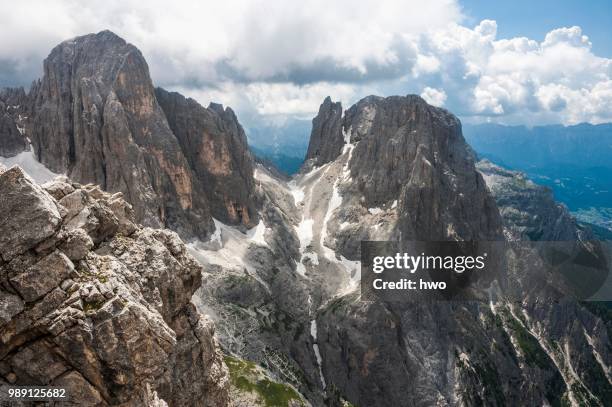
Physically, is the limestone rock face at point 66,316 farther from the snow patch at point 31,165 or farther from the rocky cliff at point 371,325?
the snow patch at point 31,165

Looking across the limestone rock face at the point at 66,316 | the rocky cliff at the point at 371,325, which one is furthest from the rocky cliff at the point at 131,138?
the limestone rock face at the point at 66,316

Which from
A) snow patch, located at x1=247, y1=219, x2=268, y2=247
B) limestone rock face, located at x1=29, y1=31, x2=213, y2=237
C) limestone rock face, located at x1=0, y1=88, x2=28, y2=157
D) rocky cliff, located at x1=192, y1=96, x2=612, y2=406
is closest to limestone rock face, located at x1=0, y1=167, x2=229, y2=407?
rocky cliff, located at x1=192, y1=96, x2=612, y2=406

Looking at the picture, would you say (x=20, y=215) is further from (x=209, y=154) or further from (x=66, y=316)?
(x=209, y=154)

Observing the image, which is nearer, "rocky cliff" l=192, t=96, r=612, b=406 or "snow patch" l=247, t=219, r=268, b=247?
"rocky cliff" l=192, t=96, r=612, b=406

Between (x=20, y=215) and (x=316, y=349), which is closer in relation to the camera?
(x=20, y=215)

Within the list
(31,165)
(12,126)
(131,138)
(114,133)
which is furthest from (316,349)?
(12,126)

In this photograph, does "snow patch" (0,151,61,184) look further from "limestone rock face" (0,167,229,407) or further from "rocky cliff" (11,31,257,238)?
"limestone rock face" (0,167,229,407)

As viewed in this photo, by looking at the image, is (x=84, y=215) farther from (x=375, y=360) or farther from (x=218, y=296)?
(x=375, y=360)
